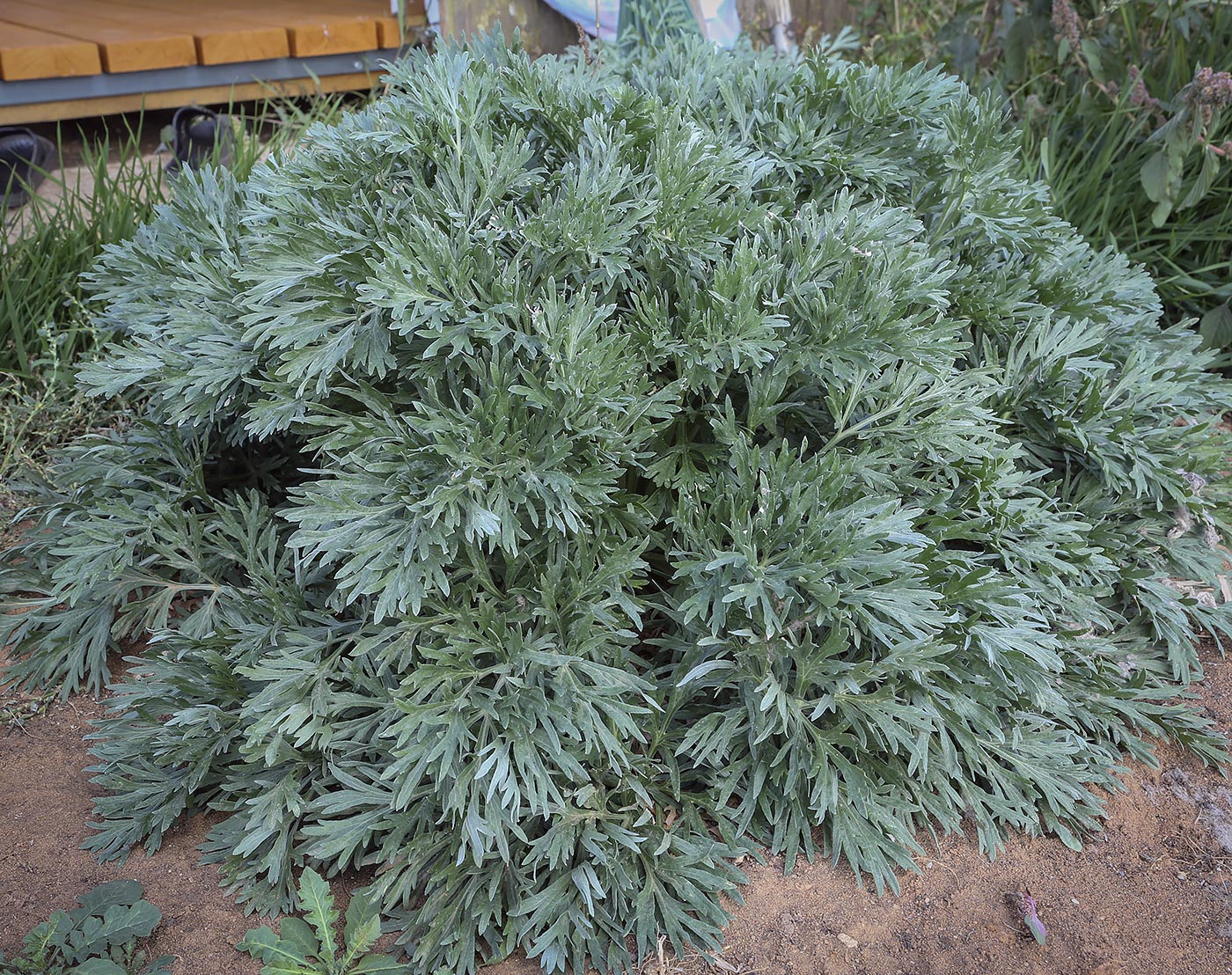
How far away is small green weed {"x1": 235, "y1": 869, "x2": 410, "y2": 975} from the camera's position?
1.99m

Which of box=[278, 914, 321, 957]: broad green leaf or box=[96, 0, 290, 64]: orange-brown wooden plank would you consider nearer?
box=[278, 914, 321, 957]: broad green leaf

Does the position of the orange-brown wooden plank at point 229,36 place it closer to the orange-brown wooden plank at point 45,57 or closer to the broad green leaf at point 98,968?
the orange-brown wooden plank at point 45,57

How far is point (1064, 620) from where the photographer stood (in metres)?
2.69

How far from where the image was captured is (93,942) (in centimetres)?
202

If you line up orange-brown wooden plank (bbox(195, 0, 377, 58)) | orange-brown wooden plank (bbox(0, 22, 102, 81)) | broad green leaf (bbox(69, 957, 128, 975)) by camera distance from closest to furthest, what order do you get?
broad green leaf (bbox(69, 957, 128, 975))
orange-brown wooden plank (bbox(0, 22, 102, 81))
orange-brown wooden plank (bbox(195, 0, 377, 58))

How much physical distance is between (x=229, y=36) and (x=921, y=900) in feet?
18.9

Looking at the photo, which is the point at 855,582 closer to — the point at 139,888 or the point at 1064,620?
the point at 1064,620

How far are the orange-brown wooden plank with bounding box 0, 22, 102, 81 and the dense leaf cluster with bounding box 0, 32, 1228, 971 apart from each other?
335 cm

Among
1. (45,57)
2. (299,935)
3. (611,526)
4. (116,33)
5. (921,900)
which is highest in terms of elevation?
(116,33)

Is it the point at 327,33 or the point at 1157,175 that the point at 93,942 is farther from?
the point at 327,33

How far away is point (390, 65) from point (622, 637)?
64.1 inches

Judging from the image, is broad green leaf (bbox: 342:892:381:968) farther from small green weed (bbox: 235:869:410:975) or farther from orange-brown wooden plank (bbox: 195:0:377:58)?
orange-brown wooden plank (bbox: 195:0:377:58)

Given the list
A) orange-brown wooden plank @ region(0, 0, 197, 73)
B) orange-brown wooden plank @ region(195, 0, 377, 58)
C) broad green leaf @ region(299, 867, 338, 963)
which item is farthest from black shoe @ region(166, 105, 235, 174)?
broad green leaf @ region(299, 867, 338, 963)

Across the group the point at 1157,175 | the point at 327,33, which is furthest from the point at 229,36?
the point at 1157,175
